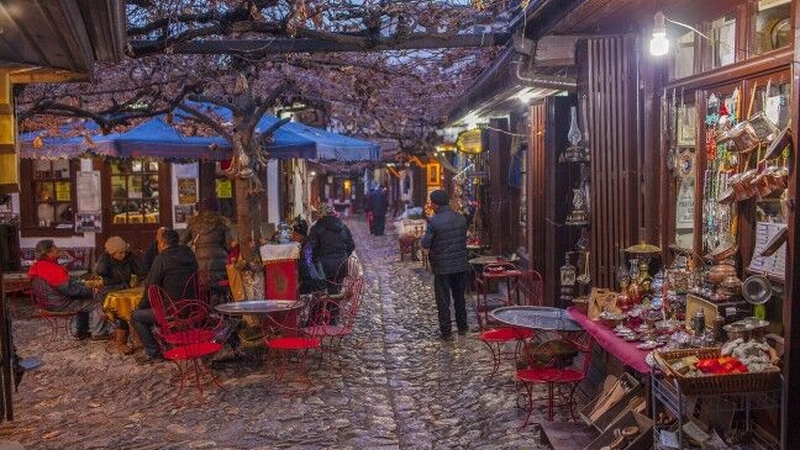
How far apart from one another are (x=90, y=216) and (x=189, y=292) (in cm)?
846

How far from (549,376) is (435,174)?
21.0 m

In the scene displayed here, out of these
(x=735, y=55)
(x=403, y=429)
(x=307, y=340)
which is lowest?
(x=403, y=429)

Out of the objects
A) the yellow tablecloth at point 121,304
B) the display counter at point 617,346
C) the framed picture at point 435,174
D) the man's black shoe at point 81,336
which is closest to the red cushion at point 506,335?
the display counter at point 617,346

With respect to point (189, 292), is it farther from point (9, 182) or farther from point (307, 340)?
point (9, 182)

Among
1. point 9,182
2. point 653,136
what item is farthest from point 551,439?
point 9,182

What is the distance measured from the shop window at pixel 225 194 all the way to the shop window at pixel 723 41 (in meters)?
13.8

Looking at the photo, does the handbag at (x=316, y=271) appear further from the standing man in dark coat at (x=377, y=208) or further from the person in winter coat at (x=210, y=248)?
the standing man in dark coat at (x=377, y=208)

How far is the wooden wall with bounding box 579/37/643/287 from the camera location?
7406 mm

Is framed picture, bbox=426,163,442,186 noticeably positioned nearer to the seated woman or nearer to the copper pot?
the seated woman

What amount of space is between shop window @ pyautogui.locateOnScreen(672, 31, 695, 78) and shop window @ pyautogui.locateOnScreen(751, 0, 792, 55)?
1.04 metres

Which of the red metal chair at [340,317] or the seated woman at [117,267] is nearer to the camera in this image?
the red metal chair at [340,317]

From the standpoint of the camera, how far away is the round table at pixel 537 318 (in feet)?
23.5

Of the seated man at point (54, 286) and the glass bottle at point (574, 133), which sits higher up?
the glass bottle at point (574, 133)

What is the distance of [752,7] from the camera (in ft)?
17.3
